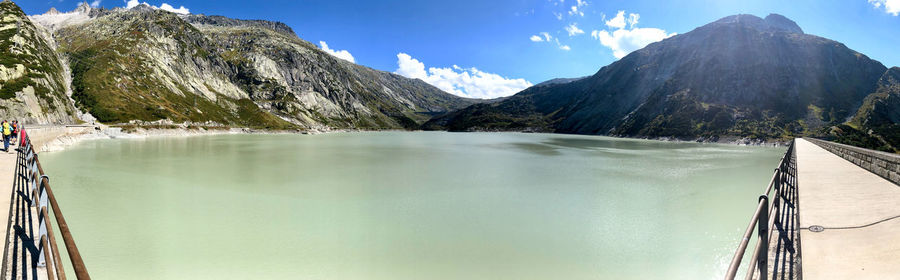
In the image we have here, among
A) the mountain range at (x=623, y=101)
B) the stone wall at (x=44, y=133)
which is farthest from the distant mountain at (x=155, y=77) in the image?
the stone wall at (x=44, y=133)

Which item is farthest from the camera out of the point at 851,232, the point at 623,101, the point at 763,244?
the point at 623,101

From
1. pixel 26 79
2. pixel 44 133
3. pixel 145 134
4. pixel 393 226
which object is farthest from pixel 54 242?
pixel 26 79

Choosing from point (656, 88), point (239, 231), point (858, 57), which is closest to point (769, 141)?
point (656, 88)

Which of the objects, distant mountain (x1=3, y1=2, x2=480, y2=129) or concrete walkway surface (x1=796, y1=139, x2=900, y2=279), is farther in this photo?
distant mountain (x1=3, y1=2, x2=480, y2=129)

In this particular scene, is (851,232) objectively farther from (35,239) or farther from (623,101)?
(623,101)

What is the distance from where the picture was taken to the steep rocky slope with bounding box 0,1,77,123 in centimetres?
6806

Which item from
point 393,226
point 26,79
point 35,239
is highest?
point 26,79

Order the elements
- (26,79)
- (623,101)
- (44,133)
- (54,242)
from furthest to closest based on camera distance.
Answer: (623,101) → (26,79) → (44,133) → (54,242)

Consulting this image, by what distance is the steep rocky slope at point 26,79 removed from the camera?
68.1m

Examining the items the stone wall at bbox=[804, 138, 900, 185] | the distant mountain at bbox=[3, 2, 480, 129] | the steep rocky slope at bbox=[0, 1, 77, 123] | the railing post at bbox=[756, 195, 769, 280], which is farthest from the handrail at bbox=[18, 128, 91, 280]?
the distant mountain at bbox=[3, 2, 480, 129]

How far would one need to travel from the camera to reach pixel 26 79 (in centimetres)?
7619

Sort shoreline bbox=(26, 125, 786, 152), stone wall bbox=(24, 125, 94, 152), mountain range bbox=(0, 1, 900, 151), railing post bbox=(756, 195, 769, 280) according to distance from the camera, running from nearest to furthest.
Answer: railing post bbox=(756, 195, 769, 280), stone wall bbox=(24, 125, 94, 152), shoreline bbox=(26, 125, 786, 152), mountain range bbox=(0, 1, 900, 151)

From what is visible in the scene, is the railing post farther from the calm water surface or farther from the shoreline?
the shoreline

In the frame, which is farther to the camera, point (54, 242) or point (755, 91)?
point (755, 91)
